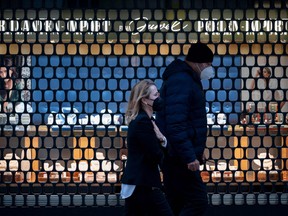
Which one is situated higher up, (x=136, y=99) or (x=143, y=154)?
(x=136, y=99)

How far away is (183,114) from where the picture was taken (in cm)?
822

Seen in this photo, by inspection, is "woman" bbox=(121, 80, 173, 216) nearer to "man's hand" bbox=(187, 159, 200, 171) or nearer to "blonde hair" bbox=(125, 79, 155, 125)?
"blonde hair" bbox=(125, 79, 155, 125)

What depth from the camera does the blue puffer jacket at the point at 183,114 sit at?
323 inches

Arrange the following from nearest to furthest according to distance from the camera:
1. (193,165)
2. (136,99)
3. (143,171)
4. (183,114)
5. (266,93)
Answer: (143,171)
(136,99)
(193,165)
(183,114)
(266,93)

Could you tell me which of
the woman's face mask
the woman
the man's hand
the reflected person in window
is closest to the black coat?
the woman

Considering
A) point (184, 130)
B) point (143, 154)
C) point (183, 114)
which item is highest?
point (183, 114)

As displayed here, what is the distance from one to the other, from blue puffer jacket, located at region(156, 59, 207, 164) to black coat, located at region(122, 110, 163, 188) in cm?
64

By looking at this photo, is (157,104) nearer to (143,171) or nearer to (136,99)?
(136,99)

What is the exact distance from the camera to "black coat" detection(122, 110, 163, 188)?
296 inches

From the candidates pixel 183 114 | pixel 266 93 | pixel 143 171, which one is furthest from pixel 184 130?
pixel 266 93

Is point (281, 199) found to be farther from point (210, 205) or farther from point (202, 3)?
point (202, 3)

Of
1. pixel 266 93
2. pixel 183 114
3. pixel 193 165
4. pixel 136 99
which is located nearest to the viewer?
pixel 136 99

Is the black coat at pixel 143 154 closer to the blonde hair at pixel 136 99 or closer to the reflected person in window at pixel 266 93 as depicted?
the blonde hair at pixel 136 99

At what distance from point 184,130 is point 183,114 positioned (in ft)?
0.44
